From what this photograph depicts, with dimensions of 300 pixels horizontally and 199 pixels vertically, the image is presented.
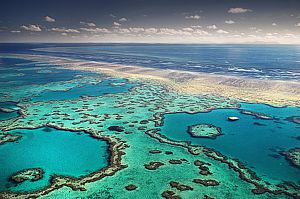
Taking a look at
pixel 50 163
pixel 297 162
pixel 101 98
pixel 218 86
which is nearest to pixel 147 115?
pixel 101 98

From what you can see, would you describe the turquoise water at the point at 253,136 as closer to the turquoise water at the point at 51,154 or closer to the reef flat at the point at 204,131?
the reef flat at the point at 204,131

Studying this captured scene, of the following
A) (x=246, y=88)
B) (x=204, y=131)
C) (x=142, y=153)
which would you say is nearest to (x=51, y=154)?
(x=142, y=153)

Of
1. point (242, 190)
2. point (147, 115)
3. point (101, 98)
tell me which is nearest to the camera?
point (242, 190)

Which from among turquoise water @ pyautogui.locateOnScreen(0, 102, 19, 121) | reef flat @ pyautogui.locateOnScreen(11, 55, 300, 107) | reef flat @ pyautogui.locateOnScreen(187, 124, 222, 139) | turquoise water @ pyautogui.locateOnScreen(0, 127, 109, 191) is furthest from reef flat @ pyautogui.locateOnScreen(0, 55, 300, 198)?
reef flat @ pyautogui.locateOnScreen(187, 124, 222, 139)

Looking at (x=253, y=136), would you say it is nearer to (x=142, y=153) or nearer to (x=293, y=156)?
(x=293, y=156)

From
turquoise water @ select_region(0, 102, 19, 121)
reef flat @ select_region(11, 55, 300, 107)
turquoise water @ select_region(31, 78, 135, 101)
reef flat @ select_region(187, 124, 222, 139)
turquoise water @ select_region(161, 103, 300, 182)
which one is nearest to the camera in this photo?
turquoise water @ select_region(161, 103, 300, 182)

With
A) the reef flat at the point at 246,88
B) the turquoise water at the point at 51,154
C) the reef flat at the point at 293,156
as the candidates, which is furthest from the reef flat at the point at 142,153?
the reef flat at the point at 293,156

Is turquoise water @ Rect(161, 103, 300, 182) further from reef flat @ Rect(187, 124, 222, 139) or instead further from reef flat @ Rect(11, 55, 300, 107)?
reef flat @ Rect(11, 55, 300, 107)

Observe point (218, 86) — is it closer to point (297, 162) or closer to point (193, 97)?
point (193, 97)
